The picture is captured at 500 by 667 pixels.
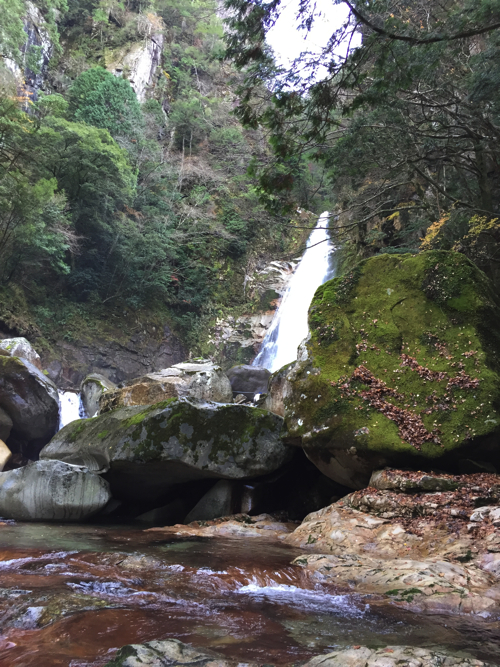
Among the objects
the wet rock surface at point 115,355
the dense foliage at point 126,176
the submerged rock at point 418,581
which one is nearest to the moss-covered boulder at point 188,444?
the submerged rock at point 418,581

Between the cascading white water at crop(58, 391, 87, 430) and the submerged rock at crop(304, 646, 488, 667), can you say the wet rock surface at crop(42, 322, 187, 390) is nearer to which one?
the cascading white water at crop(58, 391, 87, 430)

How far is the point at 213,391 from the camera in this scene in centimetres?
1271

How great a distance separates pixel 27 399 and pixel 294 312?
1319 centimetres

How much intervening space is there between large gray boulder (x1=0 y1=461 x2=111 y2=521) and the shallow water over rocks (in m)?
2.42

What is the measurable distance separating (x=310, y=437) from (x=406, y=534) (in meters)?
1.88

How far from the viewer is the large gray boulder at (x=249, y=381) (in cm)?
1585

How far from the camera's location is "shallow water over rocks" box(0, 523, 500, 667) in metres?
2.50

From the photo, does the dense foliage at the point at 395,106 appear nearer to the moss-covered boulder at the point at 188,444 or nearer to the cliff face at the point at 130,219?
the moss-covered boulder at the point at 188,444

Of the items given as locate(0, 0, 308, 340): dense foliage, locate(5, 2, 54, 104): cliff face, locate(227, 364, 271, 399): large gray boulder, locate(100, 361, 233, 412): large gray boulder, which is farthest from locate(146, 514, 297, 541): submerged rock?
locate(5, 2, 54, 104): cliff face

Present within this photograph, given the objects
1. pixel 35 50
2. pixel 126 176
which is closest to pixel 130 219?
pixel 126 176

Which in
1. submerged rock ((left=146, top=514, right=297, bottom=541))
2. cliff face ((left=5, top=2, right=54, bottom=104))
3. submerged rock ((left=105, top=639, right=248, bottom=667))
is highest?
cliff face ((left=5, top=2, right=54, bottom=104))

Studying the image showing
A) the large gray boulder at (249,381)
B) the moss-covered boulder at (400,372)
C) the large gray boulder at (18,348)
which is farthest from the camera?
the large gray boulder at (249,381)

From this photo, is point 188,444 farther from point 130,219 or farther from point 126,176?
point 130,219

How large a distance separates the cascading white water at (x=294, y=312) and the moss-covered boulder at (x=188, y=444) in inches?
462
